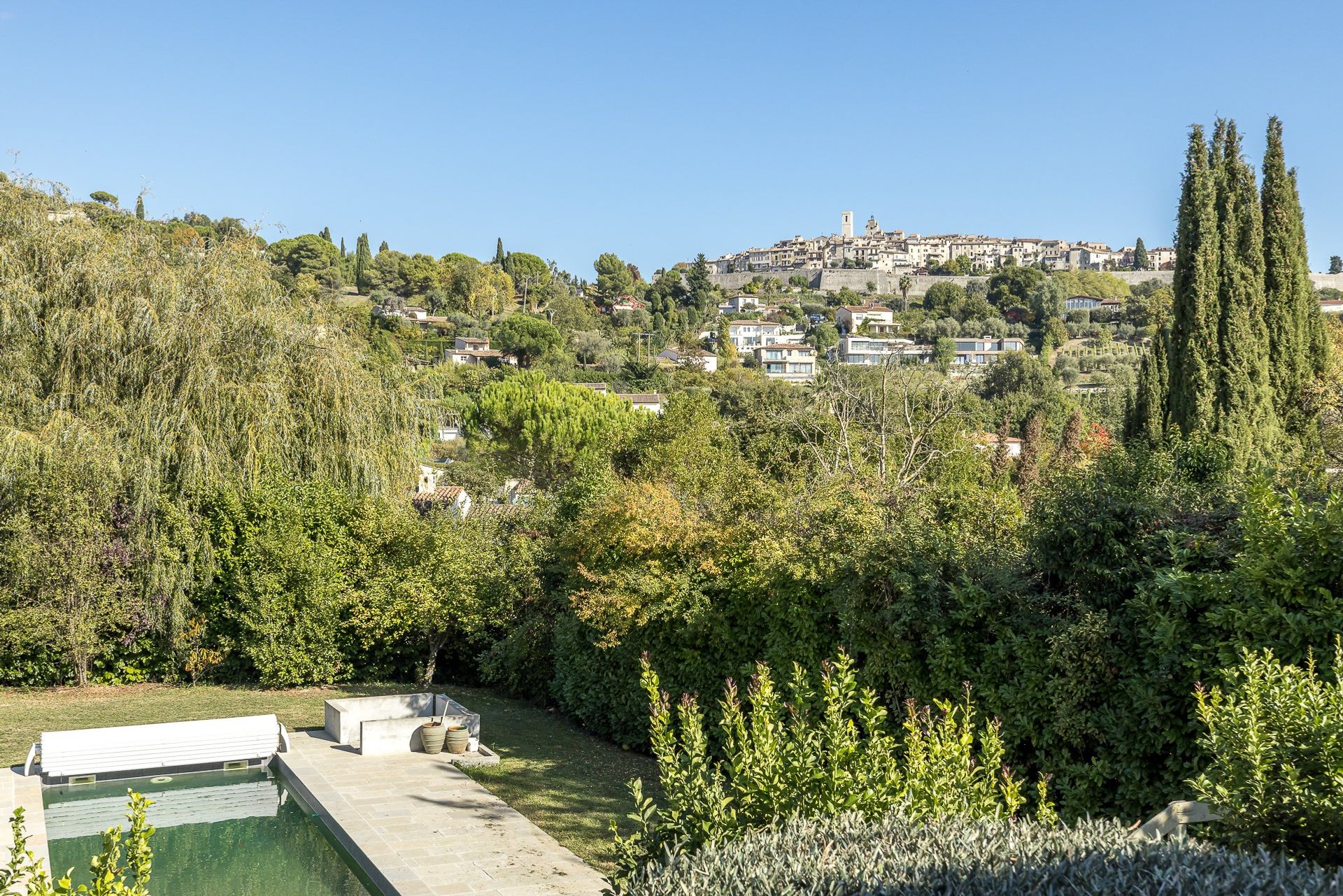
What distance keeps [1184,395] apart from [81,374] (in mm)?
18354

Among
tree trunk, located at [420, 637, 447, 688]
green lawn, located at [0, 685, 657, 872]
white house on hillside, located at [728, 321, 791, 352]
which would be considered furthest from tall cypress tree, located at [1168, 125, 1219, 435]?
white house on hillside, located at [728, 321, 791, 352]

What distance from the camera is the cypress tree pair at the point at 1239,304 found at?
18.8 meters

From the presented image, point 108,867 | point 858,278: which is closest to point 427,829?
point 108,867

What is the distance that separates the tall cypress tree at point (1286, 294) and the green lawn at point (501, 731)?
46.8ft

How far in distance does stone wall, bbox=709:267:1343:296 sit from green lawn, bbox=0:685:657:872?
127 metres

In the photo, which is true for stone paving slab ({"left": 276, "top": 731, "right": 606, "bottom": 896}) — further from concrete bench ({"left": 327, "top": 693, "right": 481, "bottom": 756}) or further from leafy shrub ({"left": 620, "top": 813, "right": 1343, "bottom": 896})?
leafy shrub ({"left": 620, "top": 813, "right": 1343, "bottom": 896})

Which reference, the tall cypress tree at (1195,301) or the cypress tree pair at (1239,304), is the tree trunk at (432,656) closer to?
the cypress tree pair at (1239,304)

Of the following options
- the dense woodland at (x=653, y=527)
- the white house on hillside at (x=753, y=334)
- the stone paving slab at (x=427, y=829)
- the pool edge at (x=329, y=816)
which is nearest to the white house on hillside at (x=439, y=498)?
the dense woodland at (x=653, y=527)

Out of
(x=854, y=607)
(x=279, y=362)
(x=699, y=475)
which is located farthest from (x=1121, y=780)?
(x=279, y=362)

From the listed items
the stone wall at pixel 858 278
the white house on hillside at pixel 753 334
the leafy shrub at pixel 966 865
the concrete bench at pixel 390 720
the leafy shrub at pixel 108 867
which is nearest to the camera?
the leafy shrub at pixel 108 867

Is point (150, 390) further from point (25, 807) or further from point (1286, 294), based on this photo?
point (1286, 294)

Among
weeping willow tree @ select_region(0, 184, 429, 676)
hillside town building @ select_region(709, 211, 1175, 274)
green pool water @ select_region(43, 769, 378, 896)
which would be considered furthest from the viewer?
hillside town building @ select_region(709, 211, 1175, 274)

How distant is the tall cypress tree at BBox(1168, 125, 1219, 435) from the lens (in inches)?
742

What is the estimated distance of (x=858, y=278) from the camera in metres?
158
